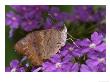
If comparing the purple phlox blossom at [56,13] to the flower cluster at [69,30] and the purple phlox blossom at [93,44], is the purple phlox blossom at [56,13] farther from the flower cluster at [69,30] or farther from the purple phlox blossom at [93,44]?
the purple phlox blossom at [93,44]

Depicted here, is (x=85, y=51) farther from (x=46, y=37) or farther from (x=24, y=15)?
(x=24, y=15)

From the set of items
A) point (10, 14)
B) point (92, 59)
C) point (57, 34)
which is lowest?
point (92, 59)

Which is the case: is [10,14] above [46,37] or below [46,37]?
above

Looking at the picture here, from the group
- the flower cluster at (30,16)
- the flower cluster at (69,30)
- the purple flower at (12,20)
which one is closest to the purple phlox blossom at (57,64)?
the flower cluster at (69,30)

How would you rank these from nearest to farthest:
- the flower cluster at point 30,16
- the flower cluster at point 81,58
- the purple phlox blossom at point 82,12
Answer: the flower cluster at point 81,58, the flower cluster at point 30,16, the purple phlox blossom at point 82,12
